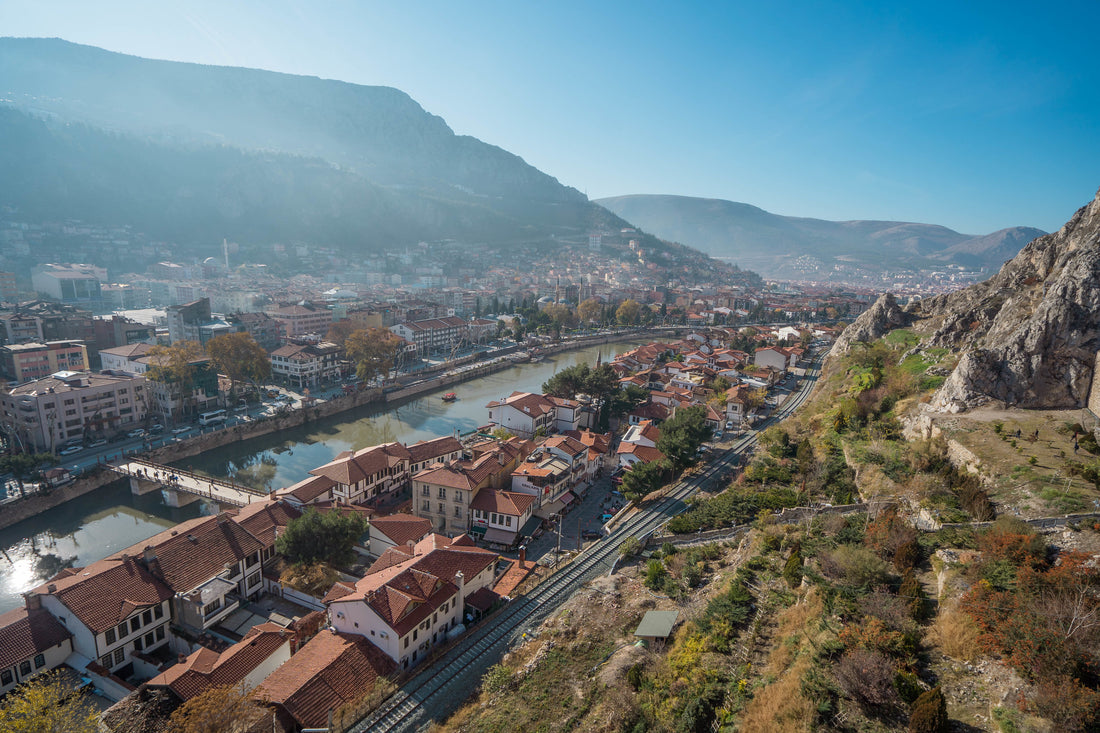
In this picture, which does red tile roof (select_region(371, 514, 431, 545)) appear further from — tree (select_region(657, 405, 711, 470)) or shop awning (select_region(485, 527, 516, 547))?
tree (select_region(657, 405, 711, 470))

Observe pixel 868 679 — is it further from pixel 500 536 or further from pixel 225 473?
A: pixel 225 473

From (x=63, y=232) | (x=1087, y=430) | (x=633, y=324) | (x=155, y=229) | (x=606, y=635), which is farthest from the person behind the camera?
Answer: (x=155, y=229)

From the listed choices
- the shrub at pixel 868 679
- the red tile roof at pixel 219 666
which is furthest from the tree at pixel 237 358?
the shrub at pixel 868 679

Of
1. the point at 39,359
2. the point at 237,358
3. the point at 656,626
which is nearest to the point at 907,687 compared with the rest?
the point at 656,626

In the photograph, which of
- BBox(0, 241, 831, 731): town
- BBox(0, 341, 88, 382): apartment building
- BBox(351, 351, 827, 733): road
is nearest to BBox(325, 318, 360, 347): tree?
BBox(0, 241, 831, 731): town

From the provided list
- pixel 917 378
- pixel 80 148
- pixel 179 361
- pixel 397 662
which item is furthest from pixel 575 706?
pixel 80 148

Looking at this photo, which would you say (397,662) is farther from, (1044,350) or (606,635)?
(1044,350)

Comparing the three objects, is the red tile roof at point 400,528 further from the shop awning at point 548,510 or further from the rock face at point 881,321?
the rock face at point 881,321
